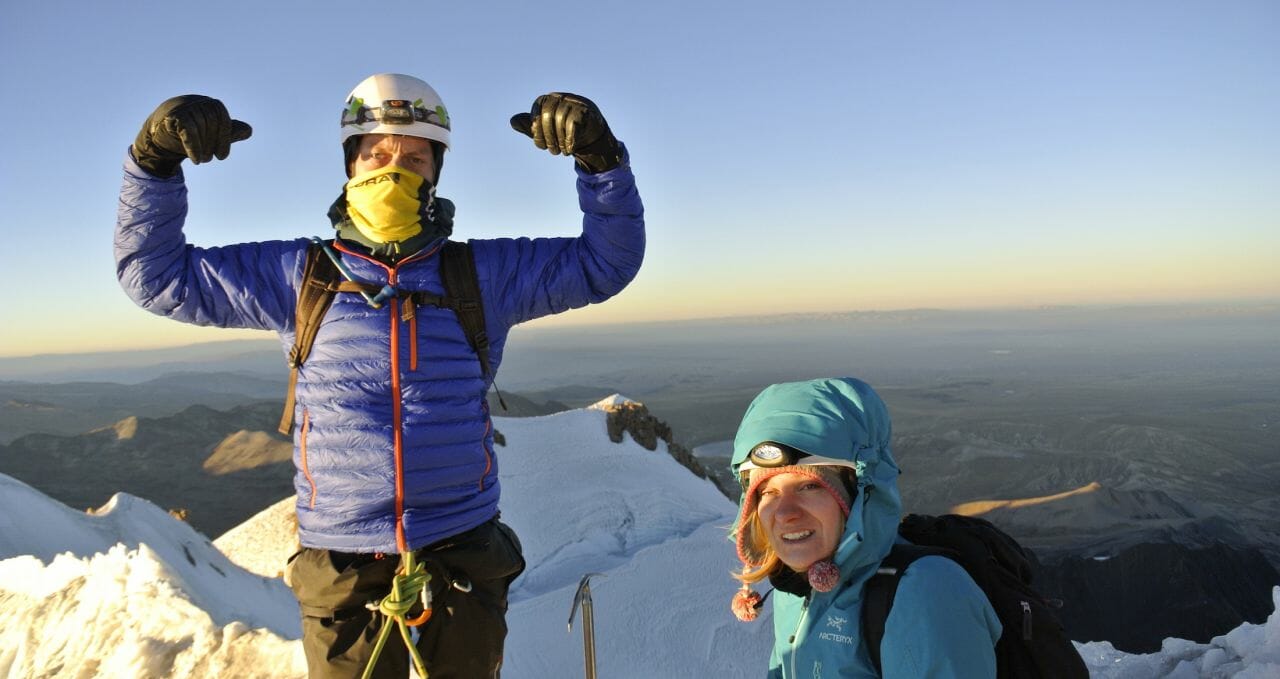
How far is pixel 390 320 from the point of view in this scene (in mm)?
2195

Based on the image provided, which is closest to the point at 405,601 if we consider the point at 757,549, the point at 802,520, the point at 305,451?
the point at 305,451

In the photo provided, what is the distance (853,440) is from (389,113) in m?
1.71

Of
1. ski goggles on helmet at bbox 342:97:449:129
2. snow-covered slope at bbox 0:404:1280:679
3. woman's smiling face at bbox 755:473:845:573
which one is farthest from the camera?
snow-covered slope at bbox 0:404:1280:679

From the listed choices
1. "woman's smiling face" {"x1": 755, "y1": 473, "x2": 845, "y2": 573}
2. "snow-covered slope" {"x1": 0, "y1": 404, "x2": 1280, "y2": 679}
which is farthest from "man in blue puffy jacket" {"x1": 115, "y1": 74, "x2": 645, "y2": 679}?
"snow-covered slope" {"x1": 0, "y1": 404, "x2": 1280, "y2": 679}

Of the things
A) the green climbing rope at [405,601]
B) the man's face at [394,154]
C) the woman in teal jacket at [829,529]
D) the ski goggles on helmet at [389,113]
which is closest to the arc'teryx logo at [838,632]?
the woman in teal jacket at [829,529]

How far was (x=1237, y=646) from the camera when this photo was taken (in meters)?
3.51

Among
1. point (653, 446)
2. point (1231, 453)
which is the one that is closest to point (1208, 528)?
point (1231, 453)

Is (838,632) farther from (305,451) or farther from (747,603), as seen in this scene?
(305,451)

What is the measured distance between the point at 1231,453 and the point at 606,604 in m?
85.8

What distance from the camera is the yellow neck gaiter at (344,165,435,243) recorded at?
226cm

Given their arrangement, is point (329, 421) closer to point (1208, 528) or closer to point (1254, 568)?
point (1254, 568)

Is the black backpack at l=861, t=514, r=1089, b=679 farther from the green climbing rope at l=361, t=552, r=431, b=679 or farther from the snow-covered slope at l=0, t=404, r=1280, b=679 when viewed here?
the snow-covered slope at l=0, t=404, r=1280, b=679

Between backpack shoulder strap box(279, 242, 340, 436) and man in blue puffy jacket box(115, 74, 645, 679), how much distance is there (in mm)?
31

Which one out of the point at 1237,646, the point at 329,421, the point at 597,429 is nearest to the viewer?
the point at 329,421
